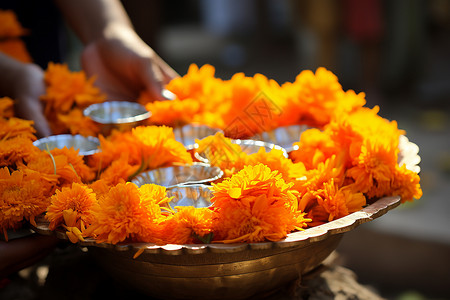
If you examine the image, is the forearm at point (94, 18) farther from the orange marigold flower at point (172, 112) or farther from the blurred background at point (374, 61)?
the orange marigold flower at point (172, 112)

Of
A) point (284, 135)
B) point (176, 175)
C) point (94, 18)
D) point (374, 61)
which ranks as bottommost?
point (176, 175)

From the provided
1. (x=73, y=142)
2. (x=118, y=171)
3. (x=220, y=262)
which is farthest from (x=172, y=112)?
(x=220, y=262)

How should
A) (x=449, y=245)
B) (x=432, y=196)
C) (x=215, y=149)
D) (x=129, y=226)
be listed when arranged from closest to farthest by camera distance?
(x=129, y=226) < (x=215, y=149) < (x=449, y=245) < (x=432, y=196)

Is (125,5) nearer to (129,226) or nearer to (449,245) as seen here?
(449,245)

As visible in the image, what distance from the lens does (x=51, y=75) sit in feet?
6.01

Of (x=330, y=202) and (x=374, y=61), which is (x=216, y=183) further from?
(x=374, y=61)

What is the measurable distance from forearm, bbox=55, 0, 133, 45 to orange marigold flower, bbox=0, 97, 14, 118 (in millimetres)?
633

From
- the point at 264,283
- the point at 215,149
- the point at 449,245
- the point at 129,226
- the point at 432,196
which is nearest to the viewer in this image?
the point at 129,226

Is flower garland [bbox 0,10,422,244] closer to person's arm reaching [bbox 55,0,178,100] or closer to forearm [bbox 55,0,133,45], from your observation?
person's arm reaching [bbox 55,0,178,100]

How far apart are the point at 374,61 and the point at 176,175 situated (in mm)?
4586

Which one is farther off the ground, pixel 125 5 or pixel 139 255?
pixel 125 5

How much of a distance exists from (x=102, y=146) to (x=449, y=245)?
212 centimetres

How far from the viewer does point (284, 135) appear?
163cm

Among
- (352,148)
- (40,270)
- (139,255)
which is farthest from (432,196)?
(139,255)
